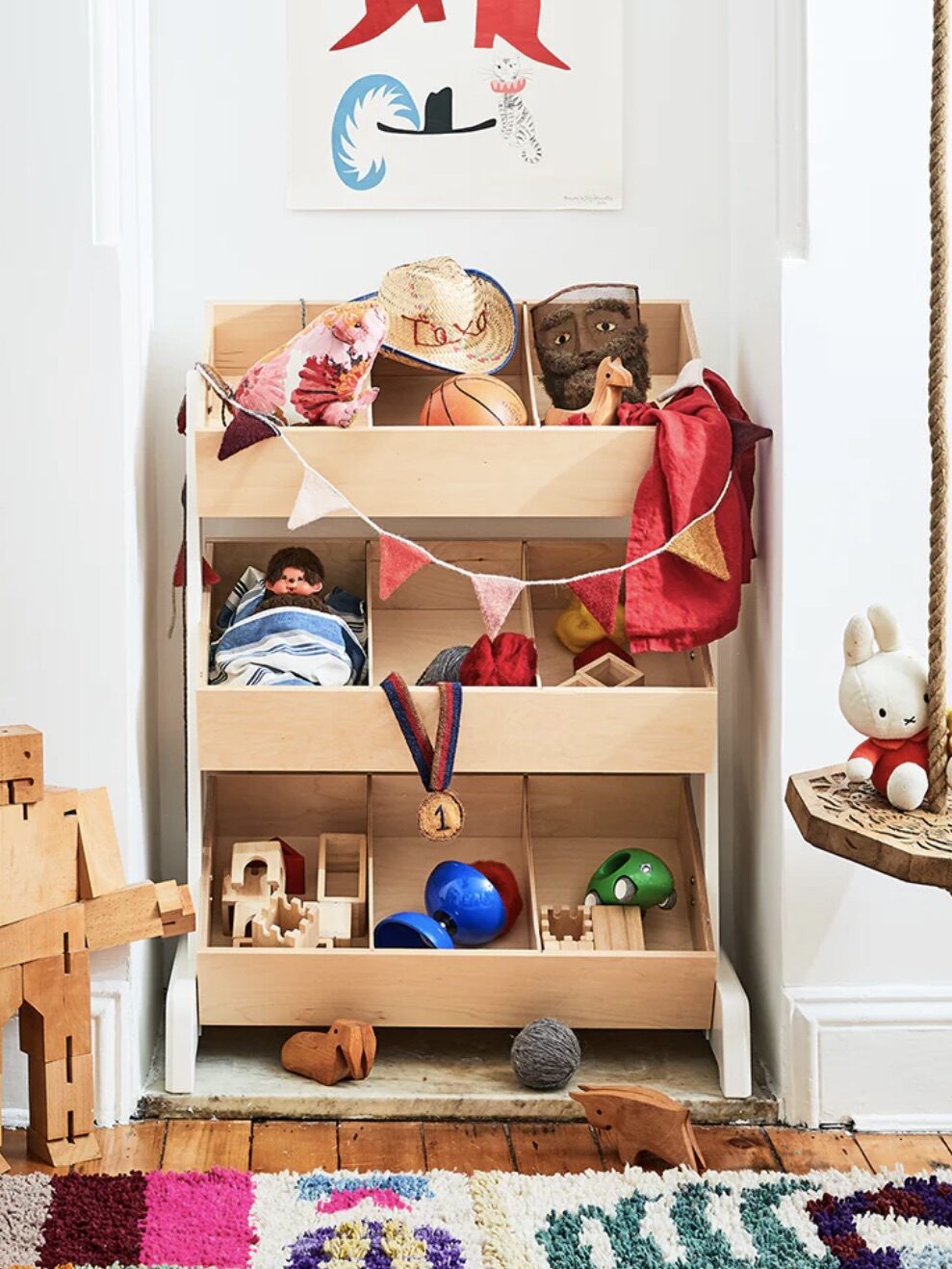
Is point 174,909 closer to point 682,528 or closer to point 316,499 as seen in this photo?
point 316,499

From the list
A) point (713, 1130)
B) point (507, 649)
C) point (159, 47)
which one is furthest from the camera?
point (159, 47)

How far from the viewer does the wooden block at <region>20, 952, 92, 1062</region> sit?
81.7 inches

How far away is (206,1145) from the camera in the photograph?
213 cm

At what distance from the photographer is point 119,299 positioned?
87.8 inches

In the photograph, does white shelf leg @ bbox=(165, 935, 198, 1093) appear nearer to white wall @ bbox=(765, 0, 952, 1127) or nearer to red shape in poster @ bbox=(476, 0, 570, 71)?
white wall @ bbox=(765, 0, 952, 1127)

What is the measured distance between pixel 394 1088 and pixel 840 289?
1.42m

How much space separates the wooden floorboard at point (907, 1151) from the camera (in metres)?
2.09

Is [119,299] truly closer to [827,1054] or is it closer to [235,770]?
[235,770]

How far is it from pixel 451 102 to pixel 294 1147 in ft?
5.95

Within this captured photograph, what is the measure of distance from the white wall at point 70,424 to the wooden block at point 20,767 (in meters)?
0.22

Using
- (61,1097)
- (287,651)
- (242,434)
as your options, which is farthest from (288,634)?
(61,1097)

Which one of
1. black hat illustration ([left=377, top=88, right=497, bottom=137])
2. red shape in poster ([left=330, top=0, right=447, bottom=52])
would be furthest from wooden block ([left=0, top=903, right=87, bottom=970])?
red shape in poster ([left=330, top=0, right=447, bottom=52])

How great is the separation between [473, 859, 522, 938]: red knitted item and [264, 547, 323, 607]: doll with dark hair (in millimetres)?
553

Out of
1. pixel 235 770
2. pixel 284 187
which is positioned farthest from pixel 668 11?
pixel 235 770
